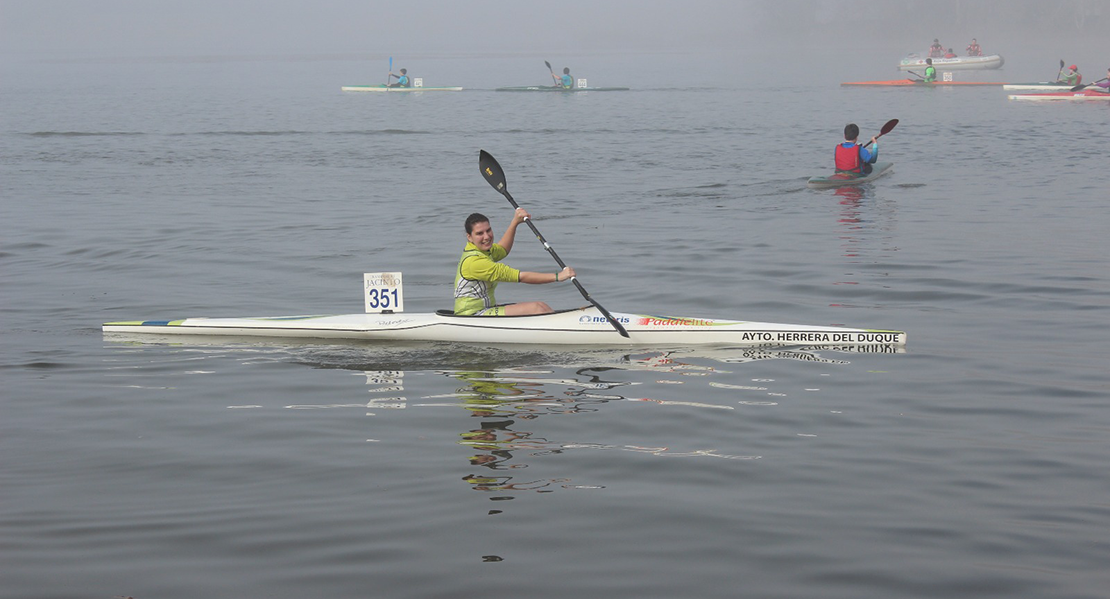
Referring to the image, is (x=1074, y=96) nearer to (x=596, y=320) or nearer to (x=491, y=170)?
(x=491, y=170)

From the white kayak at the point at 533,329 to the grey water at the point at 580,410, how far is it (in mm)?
148

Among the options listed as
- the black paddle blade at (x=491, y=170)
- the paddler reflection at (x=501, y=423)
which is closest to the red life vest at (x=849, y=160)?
the black paddle blade at (x=491, y=170)

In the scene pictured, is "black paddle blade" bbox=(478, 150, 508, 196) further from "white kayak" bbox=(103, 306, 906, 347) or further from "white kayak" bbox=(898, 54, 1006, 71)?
"white kayak" bbox=(898, 54, 1006, 71)

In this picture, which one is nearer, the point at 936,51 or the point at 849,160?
the point at 849,160

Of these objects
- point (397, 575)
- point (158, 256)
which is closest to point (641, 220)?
point (158, 256)

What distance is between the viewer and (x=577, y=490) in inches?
276

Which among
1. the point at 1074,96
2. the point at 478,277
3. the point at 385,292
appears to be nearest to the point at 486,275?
the point at 478,277

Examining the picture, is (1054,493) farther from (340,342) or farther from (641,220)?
(641,220)

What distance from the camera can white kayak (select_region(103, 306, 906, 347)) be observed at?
10.6 metres

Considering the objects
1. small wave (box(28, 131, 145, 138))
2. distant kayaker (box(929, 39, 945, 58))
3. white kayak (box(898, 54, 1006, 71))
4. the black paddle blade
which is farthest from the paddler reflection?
distant kayaker (box(929, 39, 945, 58))

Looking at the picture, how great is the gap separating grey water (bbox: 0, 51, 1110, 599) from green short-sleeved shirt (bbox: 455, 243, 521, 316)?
460 millimetres

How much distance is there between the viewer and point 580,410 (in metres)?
8.82

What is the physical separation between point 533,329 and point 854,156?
44.2 ft

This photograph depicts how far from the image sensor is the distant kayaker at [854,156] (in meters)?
22.4
